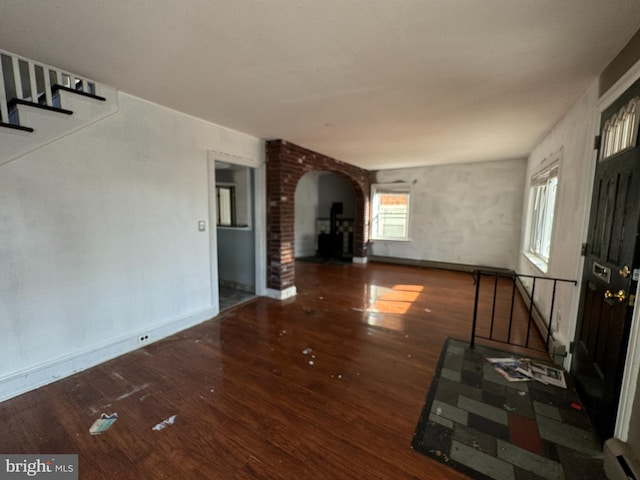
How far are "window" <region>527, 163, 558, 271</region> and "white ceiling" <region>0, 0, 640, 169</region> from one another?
124cm

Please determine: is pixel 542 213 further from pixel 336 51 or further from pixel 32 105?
pixel 32 105

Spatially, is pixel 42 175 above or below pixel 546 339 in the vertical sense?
above

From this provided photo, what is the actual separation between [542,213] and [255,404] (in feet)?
15.6

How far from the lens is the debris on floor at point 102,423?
1.73m

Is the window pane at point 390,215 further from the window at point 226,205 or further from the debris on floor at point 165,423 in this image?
the debris on floor at point 165,423

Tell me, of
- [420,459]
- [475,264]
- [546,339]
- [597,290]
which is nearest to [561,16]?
[597,290]

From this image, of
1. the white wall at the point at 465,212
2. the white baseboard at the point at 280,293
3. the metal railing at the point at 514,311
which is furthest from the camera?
the white wall at the point at 465,212

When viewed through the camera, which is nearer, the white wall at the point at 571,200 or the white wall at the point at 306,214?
the white wall at the point at 571,200

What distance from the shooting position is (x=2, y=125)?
6.07 feet

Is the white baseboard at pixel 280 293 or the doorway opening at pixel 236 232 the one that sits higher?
the doorway opening at pixel 236 232

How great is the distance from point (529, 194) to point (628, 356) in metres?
4.27

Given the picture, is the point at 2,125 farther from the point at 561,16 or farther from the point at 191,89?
the point at 561,16

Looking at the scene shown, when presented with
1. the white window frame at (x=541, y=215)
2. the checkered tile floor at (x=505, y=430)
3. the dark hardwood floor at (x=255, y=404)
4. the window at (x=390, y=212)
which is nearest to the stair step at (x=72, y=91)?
the dark hardwood floor at (x=255, y=404)

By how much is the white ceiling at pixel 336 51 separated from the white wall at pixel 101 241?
44 centimetres
